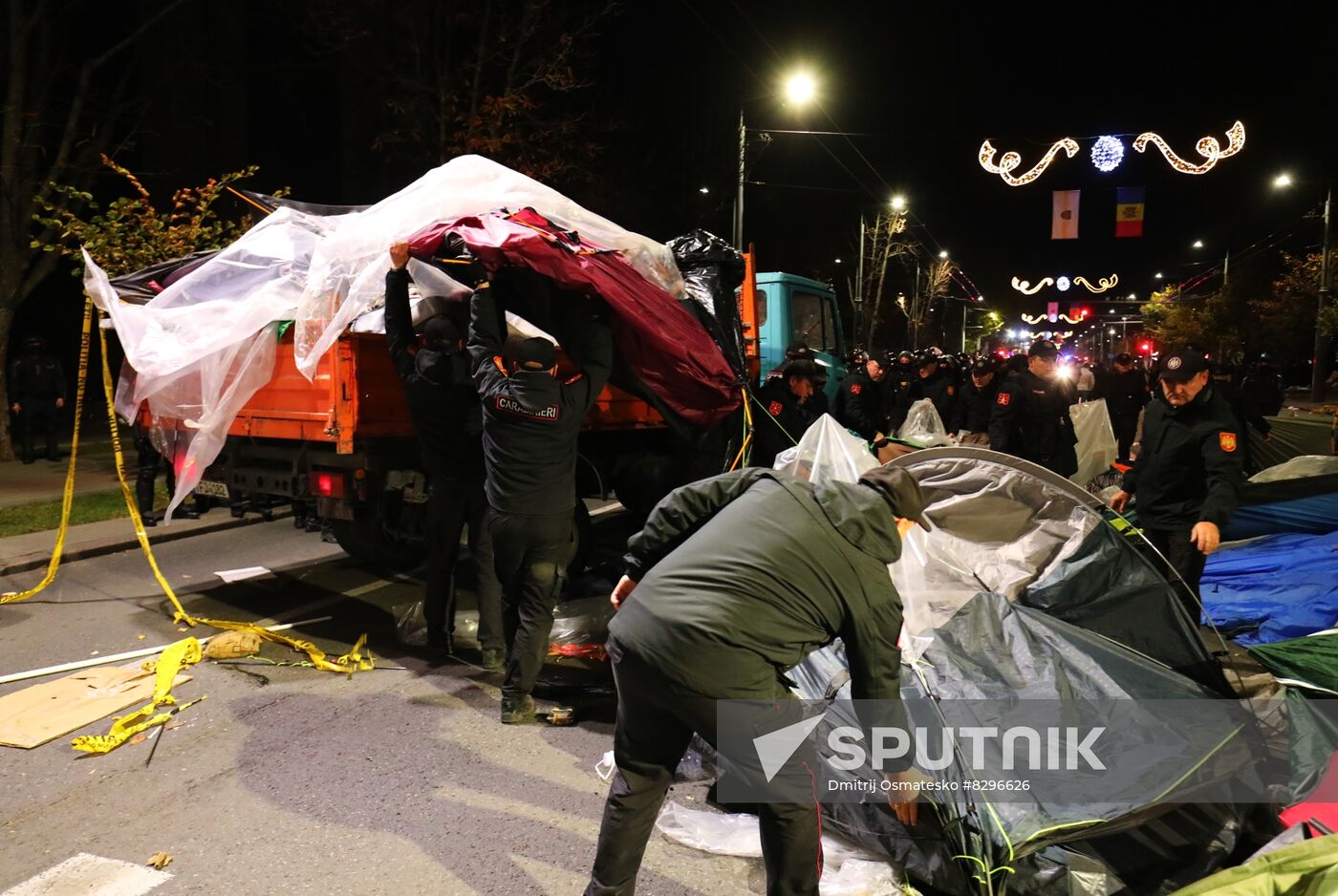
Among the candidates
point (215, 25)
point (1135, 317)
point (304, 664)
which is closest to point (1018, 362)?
point (304, 664)

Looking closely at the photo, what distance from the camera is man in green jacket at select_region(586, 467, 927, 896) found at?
2219 millimetres

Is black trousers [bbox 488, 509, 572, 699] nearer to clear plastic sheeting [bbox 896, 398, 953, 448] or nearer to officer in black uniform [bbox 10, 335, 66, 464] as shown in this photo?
clear plastic sheeting [bbox 896, 398, 953, 448]

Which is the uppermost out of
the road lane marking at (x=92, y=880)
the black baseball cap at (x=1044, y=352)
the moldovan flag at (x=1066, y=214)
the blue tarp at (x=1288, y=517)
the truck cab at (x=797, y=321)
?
the moldovan flag at (x=1066, y=214)

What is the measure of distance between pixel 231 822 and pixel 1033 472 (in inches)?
137

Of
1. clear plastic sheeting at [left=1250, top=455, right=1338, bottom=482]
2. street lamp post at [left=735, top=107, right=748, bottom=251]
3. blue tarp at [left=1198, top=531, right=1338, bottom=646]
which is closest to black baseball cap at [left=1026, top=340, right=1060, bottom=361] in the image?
clear plastic sheeting at [left=1250, top=455, right=1338, bottom=482]

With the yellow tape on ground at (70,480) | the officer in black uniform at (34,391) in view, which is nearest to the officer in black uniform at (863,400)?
the yellow tape on ground at (70,480)

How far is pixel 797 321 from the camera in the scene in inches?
387

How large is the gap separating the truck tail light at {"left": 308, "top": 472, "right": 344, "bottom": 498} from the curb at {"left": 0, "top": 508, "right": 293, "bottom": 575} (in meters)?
1.68

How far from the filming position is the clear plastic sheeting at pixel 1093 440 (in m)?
9.59

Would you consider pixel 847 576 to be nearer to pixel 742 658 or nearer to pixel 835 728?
pixel 742 658

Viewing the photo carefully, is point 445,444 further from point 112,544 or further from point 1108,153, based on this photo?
point 1108,153

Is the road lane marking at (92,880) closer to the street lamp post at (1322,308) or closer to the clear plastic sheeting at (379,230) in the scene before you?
the clear plastic sheeting at (379,230)

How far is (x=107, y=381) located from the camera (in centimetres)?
526

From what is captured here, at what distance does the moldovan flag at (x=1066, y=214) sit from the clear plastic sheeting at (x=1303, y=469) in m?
12.9
